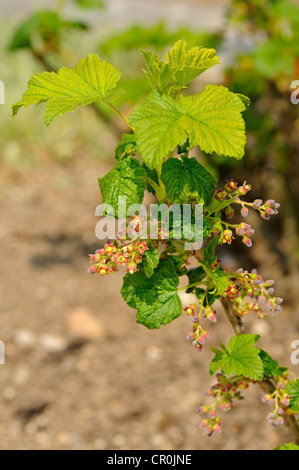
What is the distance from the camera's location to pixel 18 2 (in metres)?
8.59

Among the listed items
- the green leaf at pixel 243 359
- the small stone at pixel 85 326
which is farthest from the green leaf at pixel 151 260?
the small stone at pixel 85 326

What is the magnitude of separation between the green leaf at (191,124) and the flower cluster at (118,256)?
16 cm

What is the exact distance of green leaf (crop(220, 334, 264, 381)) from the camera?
3.79ft

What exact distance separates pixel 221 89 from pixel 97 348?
2016mm

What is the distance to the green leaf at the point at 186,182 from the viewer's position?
102cm

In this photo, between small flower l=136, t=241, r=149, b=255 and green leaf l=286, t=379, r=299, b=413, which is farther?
green leaf l=286, t=379, r=299, b=413

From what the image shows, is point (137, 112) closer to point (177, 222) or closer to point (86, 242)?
point (177, 222)

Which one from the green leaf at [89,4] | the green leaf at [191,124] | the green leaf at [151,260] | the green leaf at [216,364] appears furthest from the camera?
the green leaf at [89,4]

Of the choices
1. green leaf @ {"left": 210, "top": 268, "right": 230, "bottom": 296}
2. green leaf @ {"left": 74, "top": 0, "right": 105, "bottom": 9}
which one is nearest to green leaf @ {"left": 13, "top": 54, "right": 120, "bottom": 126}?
A: green leaf @ {"left": 210, "top": 268, "right": 230, "bottom": 296}

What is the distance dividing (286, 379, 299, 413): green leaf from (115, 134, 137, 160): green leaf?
1.92ft

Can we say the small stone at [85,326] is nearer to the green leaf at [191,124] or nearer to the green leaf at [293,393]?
the green leaf at [293,393]

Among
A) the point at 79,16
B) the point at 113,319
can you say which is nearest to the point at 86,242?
the point at 113,319

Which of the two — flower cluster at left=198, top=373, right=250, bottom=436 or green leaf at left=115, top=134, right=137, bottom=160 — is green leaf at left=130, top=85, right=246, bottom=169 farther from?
flower cluster at left=198, top=373, right=250, bottom=436

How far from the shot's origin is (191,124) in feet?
3.27
